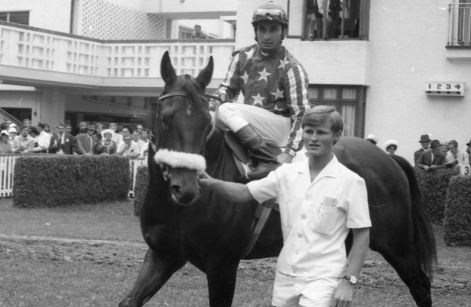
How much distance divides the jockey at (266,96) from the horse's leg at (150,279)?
0.84 m

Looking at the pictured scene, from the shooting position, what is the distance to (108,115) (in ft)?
88.6

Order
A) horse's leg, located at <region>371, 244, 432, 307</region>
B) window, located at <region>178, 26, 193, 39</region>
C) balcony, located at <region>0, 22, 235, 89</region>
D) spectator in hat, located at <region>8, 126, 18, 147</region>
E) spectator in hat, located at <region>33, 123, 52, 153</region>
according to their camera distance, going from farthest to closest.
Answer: window, located at <region>178, 26, 193, 39</region>
balcony, located at <region>0, 22, 235, 89</region>
spectator in hat, located at <region>8, 126, 18, 147</region>
spectator in hat, located at <region>33, 123, 52, 153</region>
horse's leg, located at <region>371, 244, 432, 307</region>

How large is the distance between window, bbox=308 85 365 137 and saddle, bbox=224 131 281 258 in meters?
12.9

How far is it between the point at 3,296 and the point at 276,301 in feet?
12.9

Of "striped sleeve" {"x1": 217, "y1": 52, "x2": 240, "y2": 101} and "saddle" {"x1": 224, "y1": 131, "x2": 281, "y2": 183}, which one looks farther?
"striped sleeve" {"x1": 217, "y1": 52, "x2": 240, "y2": 101}

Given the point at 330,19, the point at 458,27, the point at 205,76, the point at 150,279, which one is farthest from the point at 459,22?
the point at 150,279

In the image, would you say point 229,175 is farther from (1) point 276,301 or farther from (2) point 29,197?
(2) point 29,197

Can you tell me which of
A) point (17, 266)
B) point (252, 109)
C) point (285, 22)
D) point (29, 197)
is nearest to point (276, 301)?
point (252, 109)

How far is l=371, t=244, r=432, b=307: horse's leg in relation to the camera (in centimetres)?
625

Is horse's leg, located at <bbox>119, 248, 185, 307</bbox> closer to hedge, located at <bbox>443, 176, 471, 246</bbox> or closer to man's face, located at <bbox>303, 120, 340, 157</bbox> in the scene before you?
man's face, located at <bbox>303, 120, 340, 157</bbox>

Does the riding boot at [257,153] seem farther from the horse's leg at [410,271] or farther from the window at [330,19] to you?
the window at [330,19]

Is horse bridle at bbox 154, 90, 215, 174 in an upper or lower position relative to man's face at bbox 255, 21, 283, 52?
lower

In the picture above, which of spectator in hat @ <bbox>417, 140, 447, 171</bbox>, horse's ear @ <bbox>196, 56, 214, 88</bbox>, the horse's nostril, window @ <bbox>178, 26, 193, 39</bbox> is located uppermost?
window @ <bbox>178, 26, 193, 39</bbox>

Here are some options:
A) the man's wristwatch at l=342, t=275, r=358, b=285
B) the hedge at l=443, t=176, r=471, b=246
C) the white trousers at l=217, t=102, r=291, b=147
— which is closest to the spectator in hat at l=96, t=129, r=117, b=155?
the hedge at l=443, t=176, r=471, b=246
